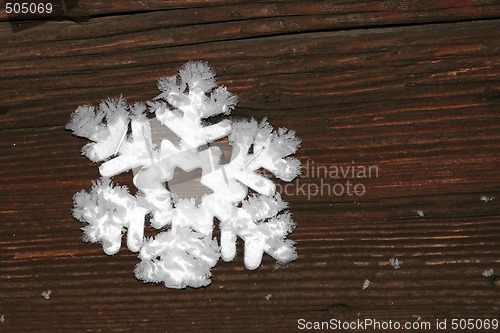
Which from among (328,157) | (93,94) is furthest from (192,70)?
(328,157)

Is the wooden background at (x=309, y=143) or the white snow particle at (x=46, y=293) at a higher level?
the wooden background at (x=309, y=143)

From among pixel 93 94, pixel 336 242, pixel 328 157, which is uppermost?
pixel 93 94

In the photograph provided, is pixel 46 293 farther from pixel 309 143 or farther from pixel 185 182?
pixel 309 143

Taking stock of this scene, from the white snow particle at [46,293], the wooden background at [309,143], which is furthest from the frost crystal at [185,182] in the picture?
the white snow particle at [46,293]

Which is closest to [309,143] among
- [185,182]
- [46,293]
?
[185,182]

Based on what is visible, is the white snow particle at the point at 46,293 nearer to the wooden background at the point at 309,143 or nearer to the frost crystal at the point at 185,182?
the wooden background at the point at 309,143

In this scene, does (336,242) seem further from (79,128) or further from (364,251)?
(79,128)

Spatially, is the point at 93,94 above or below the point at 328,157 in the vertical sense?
above
